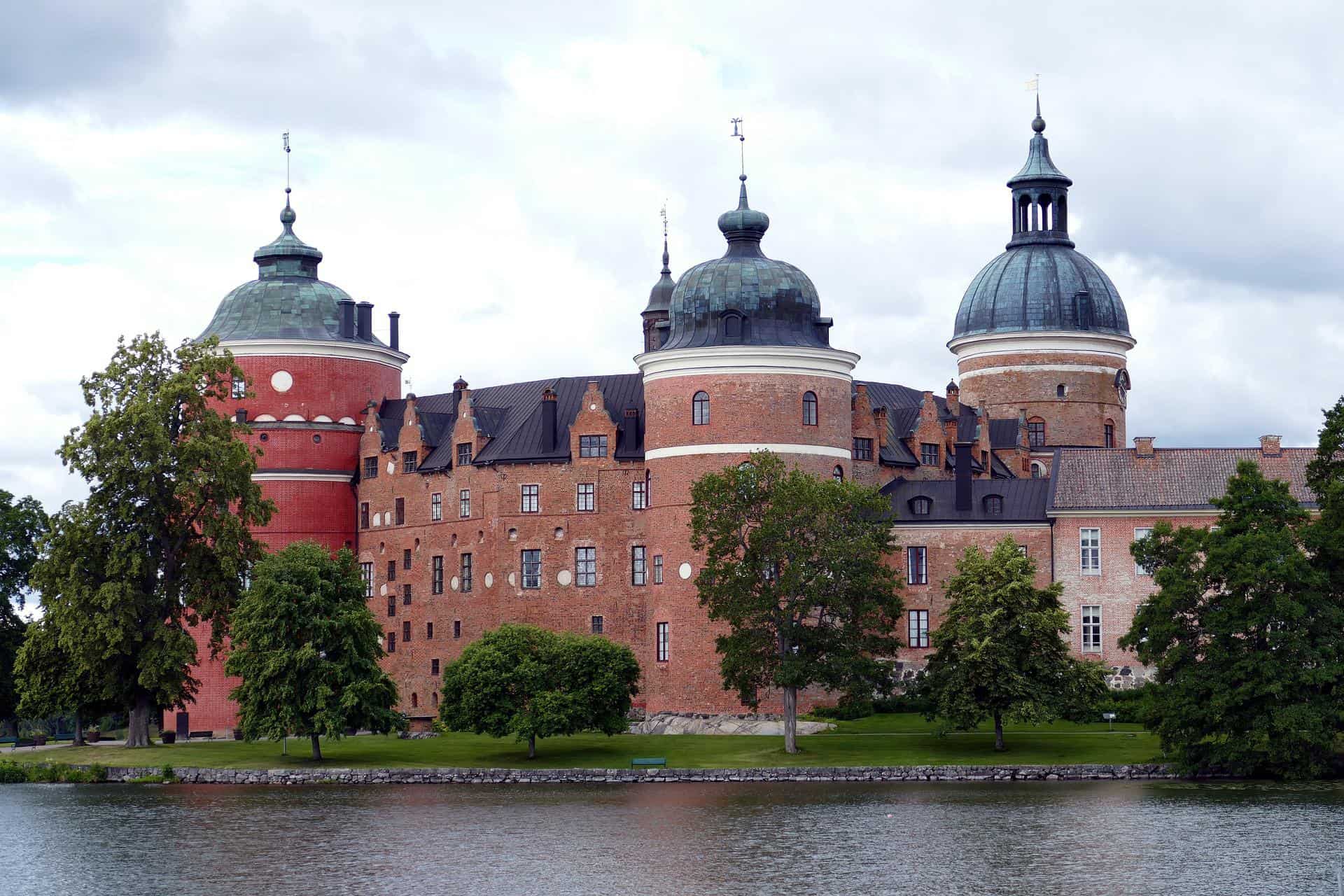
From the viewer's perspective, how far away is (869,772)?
69.0 metres

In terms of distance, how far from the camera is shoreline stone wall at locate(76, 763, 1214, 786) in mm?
67312

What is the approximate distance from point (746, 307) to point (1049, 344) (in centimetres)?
2632

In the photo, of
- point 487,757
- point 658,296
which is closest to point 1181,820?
point 487,757

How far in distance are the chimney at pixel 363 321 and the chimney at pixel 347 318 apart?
18.6 inches

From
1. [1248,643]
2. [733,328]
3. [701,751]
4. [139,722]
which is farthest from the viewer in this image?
→ [733,328]

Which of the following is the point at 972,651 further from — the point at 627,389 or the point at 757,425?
the point at 627,389

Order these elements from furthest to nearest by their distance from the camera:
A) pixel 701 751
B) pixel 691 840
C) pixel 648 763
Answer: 1. pixel 701 751
2. pixel 648 763
3. pixel 691 840

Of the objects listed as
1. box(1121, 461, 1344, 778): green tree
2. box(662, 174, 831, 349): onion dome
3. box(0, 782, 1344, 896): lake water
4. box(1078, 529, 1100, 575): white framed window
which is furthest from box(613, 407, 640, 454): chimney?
box(1121, 461, 1344, 778): green tree

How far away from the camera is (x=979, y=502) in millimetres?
85938

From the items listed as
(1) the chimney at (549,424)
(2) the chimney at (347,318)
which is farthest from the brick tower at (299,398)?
(1) the chimney at (549,424)

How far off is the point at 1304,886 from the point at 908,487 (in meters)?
43.7

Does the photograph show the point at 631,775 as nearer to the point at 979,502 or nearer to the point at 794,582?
the point at 794,582

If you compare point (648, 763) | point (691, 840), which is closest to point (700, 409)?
point (648, 763)

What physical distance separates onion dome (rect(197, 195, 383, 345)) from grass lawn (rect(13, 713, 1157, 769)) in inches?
783
